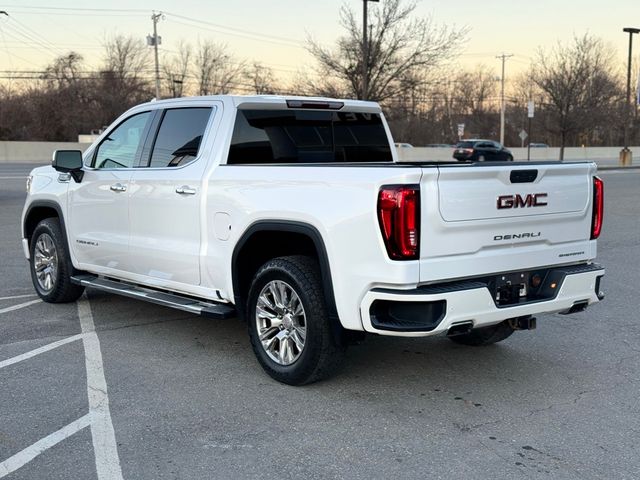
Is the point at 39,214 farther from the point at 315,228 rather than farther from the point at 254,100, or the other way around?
the point at 315,228

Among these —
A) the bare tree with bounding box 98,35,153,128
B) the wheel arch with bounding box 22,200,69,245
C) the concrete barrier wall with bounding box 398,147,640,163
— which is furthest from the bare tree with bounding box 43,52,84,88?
the wheel arch with bounding box 22,200,69,245

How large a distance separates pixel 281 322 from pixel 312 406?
64 cm

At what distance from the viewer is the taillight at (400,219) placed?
400 cm

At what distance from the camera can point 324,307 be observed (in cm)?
452

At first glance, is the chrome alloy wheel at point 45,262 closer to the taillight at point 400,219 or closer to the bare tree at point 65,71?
the taillight at point 400,219

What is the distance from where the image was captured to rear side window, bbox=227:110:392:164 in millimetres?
5555

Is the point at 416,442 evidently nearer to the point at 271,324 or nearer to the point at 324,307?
the point at 324,307

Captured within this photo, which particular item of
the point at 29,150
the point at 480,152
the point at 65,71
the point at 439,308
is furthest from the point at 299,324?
the point at 65,71

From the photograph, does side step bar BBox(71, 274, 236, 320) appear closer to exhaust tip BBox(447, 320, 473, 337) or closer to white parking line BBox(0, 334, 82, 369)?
white parking line BBox(0, 334, 82, 369)

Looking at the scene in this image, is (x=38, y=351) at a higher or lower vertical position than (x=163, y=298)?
lower

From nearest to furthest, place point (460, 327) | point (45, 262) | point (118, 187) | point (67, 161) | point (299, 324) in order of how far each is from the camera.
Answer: point (460, 327)
point (299, 324)
point (118, 187)
point (67, 161)
point (45, 262)

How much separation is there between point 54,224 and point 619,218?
38.8 ft

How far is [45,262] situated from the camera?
7.27 m

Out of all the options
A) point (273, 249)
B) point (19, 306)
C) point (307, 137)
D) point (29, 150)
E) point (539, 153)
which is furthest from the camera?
point (539, 153)
